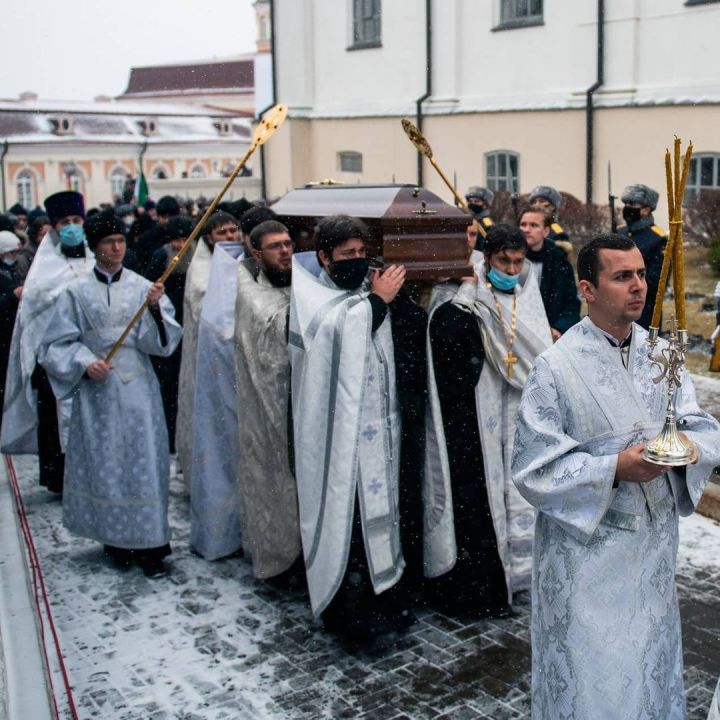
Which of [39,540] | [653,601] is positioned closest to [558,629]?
[653,601]

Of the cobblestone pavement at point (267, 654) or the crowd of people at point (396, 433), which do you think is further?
the cobblestone pavement at point (267, 654)

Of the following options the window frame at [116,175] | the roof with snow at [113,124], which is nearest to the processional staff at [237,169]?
the roof with snow at [113,124]

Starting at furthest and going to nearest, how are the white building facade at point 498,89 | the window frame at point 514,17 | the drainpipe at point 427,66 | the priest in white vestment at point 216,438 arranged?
the drainpipe at point 427,66
the window frame at point 514,17
the white building facade at point 498,89
the priest in white vestment at point 216,438

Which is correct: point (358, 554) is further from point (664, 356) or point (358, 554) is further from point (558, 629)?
point (664, 356)

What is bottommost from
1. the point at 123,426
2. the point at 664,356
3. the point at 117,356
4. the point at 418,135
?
the point at 123,426

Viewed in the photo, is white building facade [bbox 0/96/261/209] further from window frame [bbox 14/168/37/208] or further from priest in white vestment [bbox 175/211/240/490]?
priest in white vestment [bbox 175/211/240/490]

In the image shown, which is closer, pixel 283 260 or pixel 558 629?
pixel 558 629

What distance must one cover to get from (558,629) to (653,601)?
0.30 m

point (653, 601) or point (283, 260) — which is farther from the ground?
point (283, 260)

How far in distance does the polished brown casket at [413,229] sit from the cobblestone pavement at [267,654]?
5.51 feet

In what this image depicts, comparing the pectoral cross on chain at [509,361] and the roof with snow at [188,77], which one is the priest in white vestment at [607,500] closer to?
the pectoral cross on chain at [509,361]

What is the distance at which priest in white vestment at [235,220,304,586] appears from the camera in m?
5.59

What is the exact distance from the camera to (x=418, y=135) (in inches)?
230

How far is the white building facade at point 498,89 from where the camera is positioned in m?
15.0
